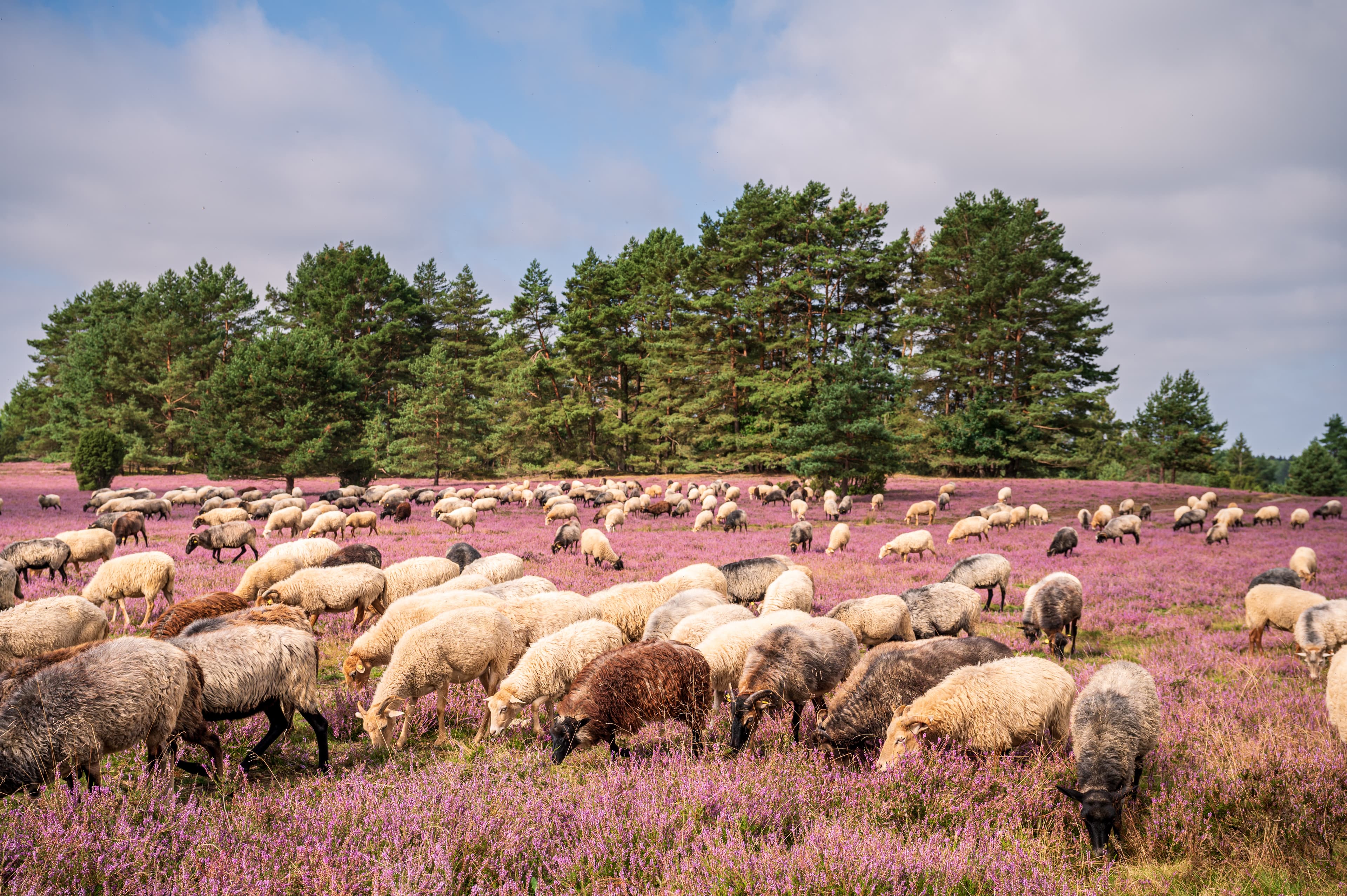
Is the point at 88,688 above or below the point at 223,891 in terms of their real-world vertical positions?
above

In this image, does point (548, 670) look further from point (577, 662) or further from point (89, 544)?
point (89, 544)

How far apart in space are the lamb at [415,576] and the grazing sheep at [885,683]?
7240mm

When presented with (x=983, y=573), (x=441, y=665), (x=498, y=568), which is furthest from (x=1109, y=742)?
(x=498, y=568)

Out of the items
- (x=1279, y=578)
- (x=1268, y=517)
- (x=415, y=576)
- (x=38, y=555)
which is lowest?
(x=38, y=555)

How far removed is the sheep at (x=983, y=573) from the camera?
12.2m

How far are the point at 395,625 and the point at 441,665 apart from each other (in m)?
1.54

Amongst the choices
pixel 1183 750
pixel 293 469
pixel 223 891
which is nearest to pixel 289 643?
pixel 223 891

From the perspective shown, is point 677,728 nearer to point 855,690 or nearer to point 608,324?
point 855,690

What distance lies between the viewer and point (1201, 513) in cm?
2672

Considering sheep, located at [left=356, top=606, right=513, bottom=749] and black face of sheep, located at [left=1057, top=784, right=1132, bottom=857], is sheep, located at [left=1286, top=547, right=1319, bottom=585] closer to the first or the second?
black face of sheep, located at [left=1057, top=784, right=1132, bottom=857]

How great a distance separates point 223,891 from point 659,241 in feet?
214

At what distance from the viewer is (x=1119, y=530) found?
22.4 meters

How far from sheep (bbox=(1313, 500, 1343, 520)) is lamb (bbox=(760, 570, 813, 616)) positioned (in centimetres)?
3413

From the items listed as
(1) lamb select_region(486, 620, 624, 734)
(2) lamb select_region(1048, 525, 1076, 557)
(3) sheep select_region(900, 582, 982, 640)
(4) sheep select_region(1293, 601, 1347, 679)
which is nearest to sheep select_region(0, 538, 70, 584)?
(1) lamb select_region(486, 620, 624, 734)
